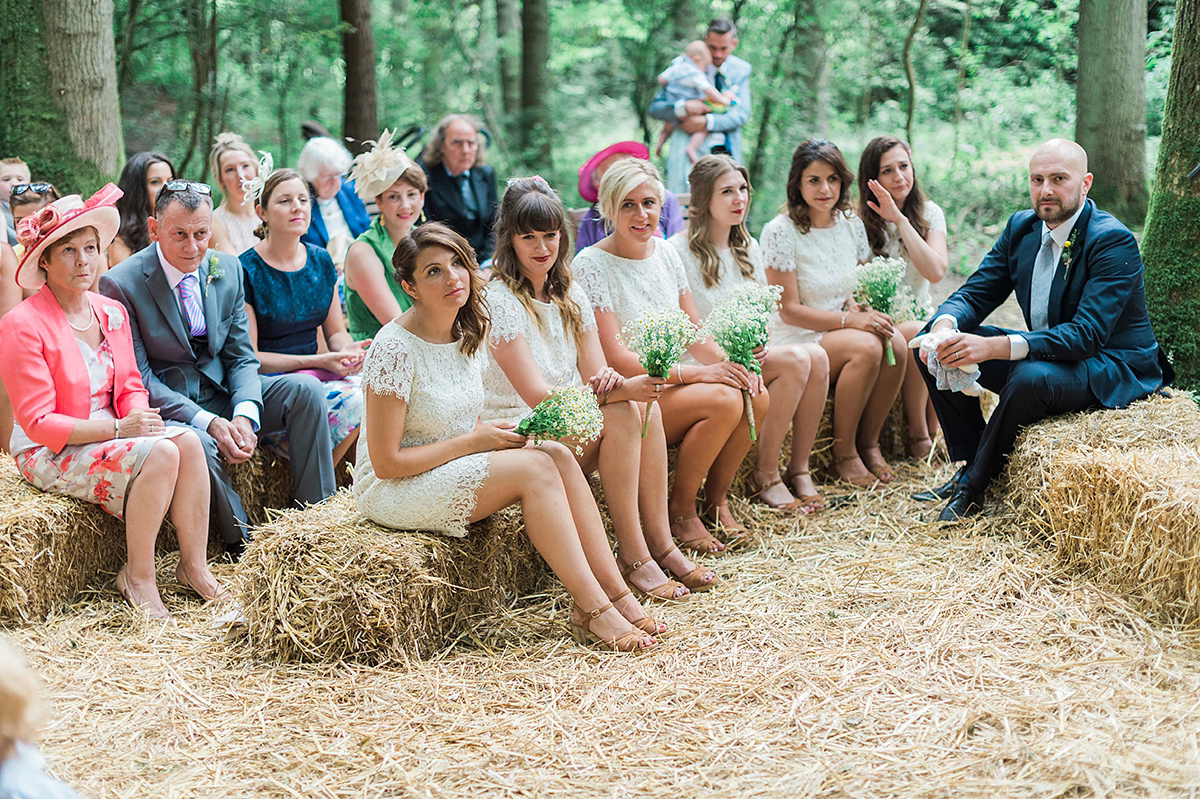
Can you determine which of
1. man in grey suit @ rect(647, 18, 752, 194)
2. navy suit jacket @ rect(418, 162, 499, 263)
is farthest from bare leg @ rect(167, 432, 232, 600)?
man in grey suit @ rect(647, 18, 752, 194)

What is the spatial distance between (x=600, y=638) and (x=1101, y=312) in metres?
2.67

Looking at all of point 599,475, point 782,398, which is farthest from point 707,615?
point 782,398

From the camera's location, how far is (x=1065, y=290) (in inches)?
177

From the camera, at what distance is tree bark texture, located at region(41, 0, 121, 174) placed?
576 cm

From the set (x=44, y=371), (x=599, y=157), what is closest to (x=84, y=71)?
(x=44, y=371)

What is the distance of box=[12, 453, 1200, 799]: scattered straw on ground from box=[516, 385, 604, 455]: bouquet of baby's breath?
77 cm

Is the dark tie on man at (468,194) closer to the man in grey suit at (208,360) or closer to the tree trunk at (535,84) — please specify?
the man in grey suit at (208,360)

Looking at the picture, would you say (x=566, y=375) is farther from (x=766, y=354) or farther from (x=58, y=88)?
(x=58, y=88)

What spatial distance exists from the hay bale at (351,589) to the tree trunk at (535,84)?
8.58m

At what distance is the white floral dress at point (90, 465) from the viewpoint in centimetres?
387

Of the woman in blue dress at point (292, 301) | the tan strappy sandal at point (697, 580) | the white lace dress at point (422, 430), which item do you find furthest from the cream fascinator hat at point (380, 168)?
the tan strappy sandal at point (697, 580)

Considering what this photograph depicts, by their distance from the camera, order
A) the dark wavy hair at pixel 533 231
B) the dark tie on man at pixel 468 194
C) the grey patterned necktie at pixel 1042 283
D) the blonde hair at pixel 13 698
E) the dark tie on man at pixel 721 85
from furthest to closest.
Result: the dark tie on man at pixel 721 85 → the dark tie on man at pixel 468 194 → the grey patterned necktie at pixel 1042 283 → the dark wavy hair at pixel 533 231 → the blonde hair at pixel 13 698

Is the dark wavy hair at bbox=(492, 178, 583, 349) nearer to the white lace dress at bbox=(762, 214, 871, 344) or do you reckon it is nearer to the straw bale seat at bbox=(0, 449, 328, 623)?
the straw bale seat at bbox=(0, 449, 328, 623)

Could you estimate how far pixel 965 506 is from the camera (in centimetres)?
459
